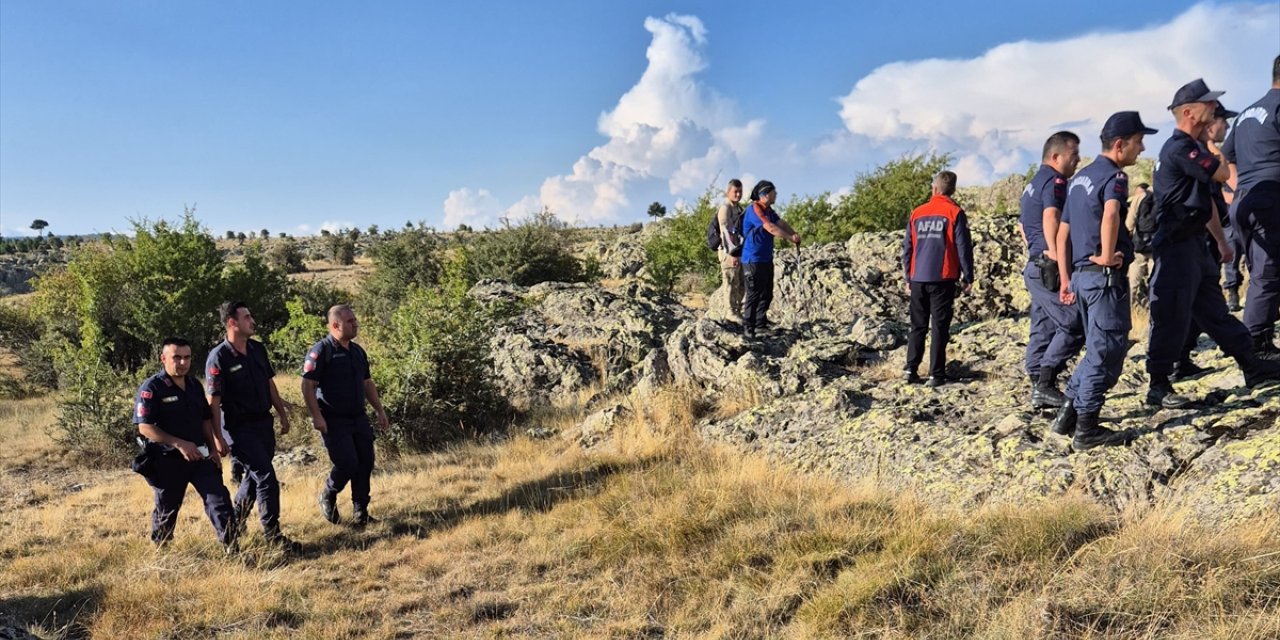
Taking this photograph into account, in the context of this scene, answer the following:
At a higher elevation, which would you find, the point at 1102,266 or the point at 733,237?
the point at 733,237

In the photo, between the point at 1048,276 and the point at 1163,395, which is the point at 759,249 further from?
the point at 1163,395

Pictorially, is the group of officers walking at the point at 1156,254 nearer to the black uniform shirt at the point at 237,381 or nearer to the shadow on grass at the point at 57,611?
the black uniform shirt at the point at 237,381

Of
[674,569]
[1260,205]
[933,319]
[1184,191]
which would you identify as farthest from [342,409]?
[1260,205]

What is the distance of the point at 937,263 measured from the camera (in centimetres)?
573

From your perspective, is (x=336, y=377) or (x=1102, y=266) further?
(x=336, y=377)

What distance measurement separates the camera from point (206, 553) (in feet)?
15.8

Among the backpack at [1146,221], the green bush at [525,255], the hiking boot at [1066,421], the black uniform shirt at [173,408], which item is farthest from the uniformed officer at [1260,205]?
the green bush at [525,255]

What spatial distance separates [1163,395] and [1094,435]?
87cm

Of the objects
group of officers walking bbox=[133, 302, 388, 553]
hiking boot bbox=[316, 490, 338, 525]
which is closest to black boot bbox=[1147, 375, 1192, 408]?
group of officers walking bbox=[133, 302, 388, 553]

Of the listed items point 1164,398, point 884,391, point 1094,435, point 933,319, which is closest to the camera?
point 1094,435

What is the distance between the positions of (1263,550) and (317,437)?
370 inches

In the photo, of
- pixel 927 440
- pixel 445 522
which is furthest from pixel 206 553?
pixel 927 440

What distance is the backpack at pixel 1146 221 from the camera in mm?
4359

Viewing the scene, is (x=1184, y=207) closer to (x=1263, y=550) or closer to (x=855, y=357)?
(x=1263, y=550)
